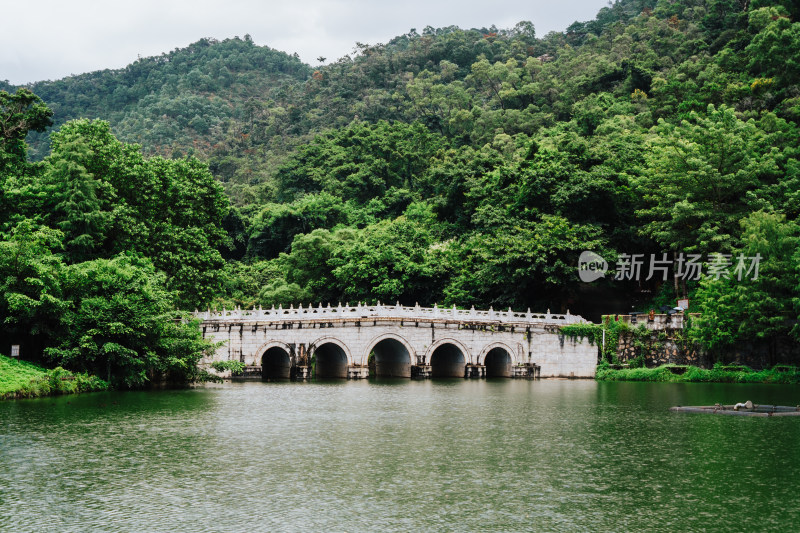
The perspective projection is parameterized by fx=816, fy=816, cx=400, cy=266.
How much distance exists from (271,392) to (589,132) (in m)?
41.0

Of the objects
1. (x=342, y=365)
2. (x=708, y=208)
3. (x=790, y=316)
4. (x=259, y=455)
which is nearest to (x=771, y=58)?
(x=708, y=208)

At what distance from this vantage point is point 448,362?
44.2 m

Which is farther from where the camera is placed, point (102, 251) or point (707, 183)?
point (707, 183)

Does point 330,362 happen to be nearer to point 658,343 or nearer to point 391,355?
point 391,355

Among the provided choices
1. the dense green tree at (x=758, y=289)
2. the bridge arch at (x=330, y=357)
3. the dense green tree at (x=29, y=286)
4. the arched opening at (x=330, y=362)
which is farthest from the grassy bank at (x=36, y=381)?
the dense green tree at (x=758, y=289)

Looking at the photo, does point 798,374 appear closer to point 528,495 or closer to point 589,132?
point 528,495

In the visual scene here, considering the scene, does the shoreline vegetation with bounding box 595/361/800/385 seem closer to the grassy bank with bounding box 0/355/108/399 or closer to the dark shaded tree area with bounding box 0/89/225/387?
the dark shaded tree area with bounding box 0/89/225/387

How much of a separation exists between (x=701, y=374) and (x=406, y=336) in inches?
556

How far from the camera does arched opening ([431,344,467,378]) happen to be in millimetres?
42594

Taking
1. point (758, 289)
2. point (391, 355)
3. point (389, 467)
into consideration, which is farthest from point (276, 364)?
point (389, 467)

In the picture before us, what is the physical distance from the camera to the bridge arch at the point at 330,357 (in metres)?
40.6

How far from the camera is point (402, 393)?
32.1 metres

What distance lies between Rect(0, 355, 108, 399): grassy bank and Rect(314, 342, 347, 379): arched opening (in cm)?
1525

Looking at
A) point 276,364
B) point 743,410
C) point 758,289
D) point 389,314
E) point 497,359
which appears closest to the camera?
point 743,410
